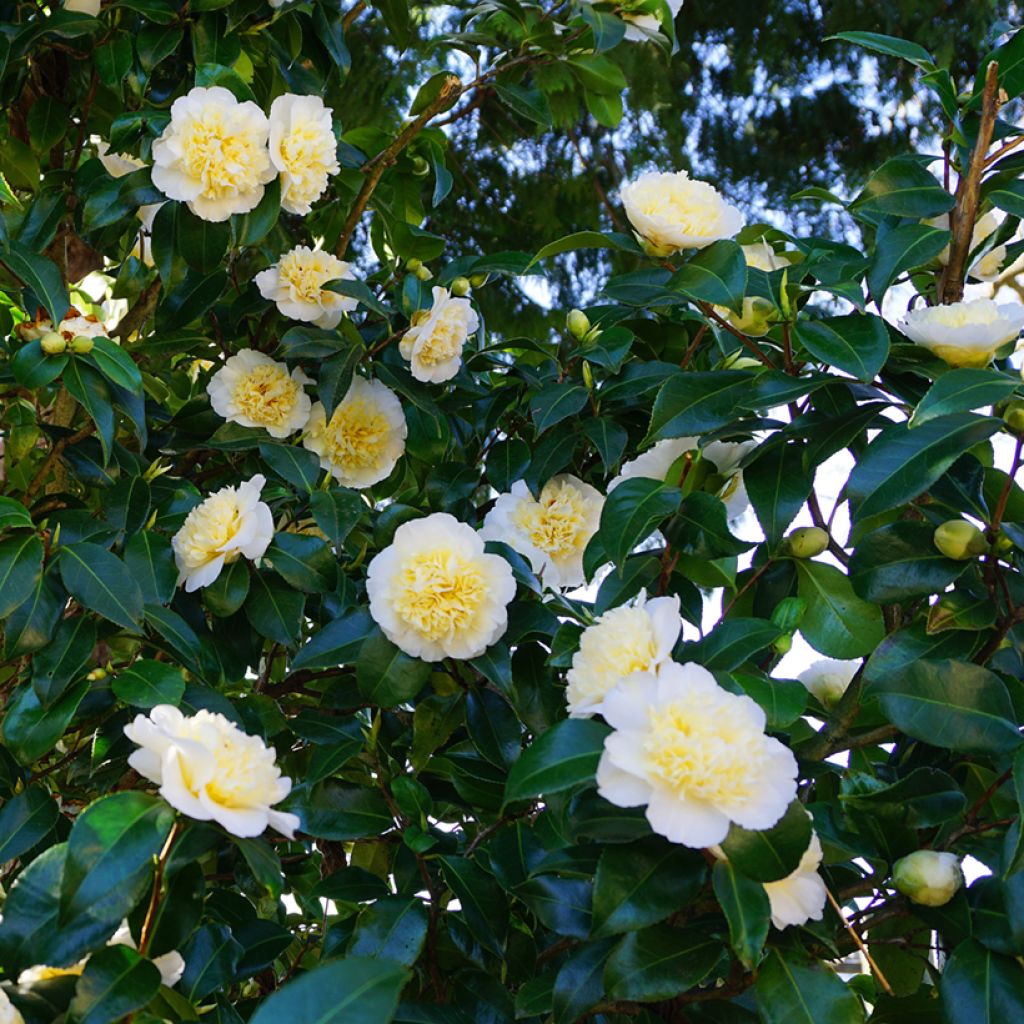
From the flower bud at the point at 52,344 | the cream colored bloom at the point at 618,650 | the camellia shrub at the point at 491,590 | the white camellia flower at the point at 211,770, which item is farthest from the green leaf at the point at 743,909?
the flower bud at the point at 52,344

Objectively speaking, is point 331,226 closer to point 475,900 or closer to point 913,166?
point 913,166

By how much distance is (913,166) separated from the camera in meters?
1.06

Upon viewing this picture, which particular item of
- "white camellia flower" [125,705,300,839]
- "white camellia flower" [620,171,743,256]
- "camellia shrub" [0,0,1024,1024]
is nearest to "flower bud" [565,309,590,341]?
"camellia shrub" [0,0,1024,1024]

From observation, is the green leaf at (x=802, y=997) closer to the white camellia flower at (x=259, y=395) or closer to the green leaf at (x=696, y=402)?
the green leaf at (x=696, y=402)

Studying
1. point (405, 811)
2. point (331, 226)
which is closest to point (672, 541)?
point (405, 811)

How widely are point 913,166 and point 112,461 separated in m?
0.79

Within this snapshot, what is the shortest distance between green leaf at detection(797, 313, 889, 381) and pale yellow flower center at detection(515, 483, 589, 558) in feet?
1.02

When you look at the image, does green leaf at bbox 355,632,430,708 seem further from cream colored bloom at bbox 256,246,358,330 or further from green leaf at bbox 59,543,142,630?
cream colored bloom at bbox 256,246,358,330

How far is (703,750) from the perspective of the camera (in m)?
0.70

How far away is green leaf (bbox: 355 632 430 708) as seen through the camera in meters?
0.95

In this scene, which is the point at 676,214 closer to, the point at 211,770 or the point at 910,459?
the point at 910,459

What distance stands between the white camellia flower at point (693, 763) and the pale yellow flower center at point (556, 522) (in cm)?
44

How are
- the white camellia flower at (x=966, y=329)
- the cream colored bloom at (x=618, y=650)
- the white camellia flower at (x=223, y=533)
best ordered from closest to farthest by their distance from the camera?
the cream colored bloom at (x=618, y=650), the white camellia flower at (x=966, y=329), the white camellia flower at (x=223, y=533)

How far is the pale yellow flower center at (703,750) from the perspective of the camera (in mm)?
697
